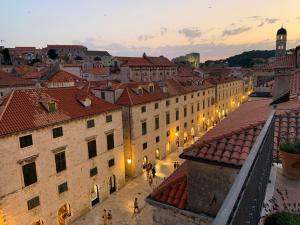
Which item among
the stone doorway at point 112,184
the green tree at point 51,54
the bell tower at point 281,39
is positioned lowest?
the stone doorway at point 112,184

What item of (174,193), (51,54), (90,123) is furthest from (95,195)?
(51,54)

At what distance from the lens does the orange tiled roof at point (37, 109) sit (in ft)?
57.7

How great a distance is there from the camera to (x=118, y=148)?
89.1 feet

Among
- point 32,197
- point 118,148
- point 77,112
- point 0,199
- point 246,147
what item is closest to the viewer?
point 246,147

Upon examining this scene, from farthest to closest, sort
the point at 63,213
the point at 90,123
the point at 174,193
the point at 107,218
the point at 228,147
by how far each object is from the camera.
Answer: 1. the point at 90,123
2. the point at 107,218
3. the point at 63,213
4. the point at 174,193
5. the point at 228,147

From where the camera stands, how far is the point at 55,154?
783 inches

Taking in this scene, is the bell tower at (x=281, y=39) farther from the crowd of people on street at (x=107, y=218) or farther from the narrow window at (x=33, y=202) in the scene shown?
the narrow window at (x=33, y=202)

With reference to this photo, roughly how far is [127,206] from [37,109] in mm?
12378

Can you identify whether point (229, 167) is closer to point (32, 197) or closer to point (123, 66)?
point (32, 197)

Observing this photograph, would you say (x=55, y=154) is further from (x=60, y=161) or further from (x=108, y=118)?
(x=108, y=118)

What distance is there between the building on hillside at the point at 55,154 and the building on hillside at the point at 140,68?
1382 inches

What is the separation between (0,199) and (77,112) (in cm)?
906

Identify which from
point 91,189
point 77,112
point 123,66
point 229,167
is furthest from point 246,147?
point 123,66

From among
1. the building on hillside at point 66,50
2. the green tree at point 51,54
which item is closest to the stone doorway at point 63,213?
the green tree at point 51,54
